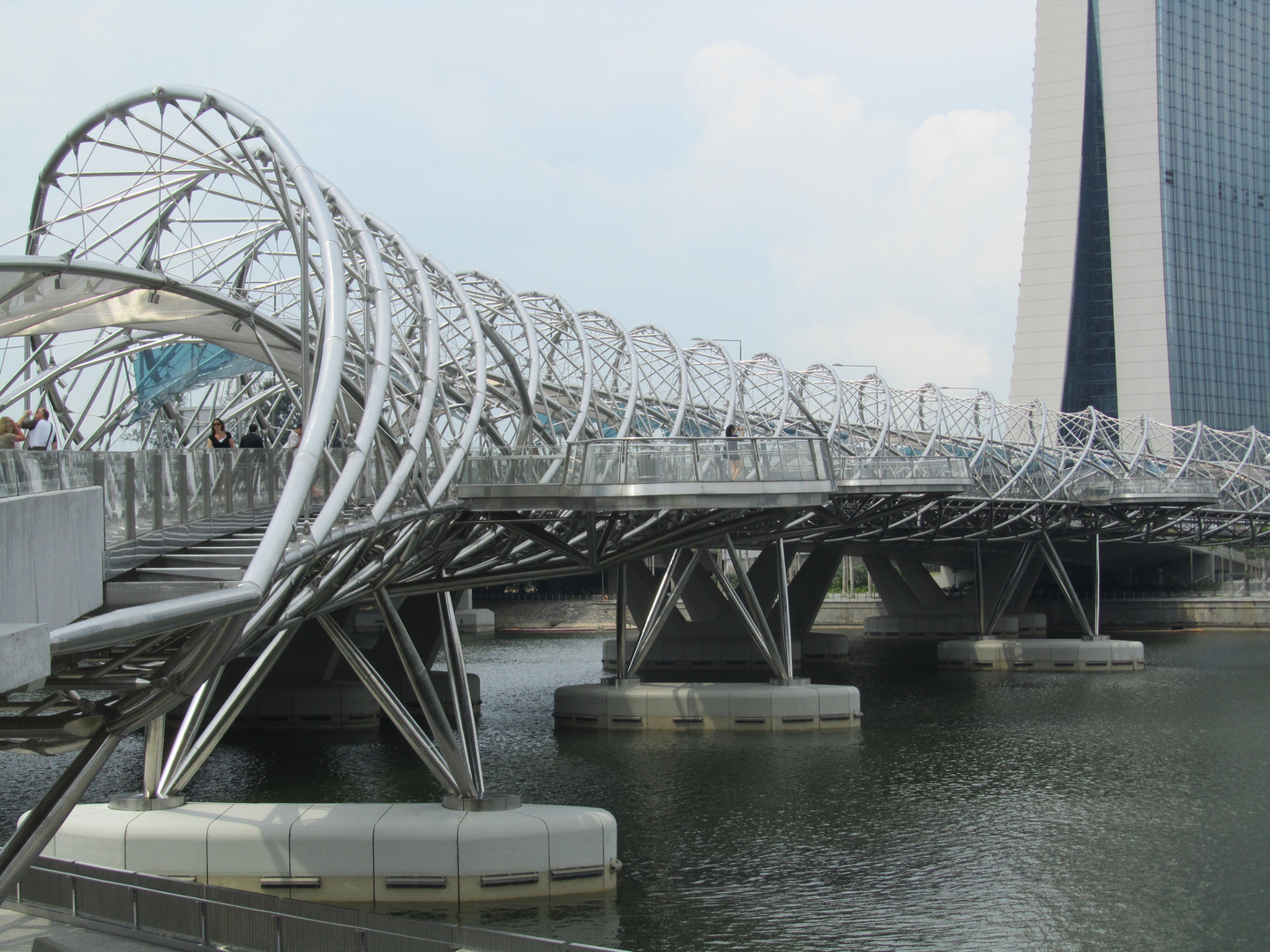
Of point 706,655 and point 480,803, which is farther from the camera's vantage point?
point 706,655

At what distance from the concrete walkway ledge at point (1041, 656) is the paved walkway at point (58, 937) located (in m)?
57.6

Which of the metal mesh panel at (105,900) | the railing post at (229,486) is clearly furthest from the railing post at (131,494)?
the metal mesh panel at (105,900)

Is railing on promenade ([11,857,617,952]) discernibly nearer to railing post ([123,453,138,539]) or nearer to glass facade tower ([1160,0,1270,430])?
railing post ([123,453,138,539])

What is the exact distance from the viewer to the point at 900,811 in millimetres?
33125

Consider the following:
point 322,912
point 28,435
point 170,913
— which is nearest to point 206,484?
point 28,435

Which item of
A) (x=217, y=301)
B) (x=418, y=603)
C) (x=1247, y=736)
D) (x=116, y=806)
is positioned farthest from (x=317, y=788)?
(x=1247, y=736)

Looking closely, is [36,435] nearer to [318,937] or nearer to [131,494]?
[131,494]

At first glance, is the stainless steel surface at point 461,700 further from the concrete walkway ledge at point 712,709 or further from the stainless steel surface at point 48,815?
the concrete walkway ledge at point 712,709

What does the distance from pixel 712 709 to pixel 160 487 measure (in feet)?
112

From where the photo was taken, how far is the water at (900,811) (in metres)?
23.8

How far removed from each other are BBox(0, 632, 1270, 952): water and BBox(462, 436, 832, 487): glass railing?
8005 millimetres

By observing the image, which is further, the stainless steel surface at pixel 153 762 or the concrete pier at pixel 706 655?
the concrete pier at pixel 706 655

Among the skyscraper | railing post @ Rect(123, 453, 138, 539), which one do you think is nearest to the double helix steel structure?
railing post @ Rect(123, 453, 138, 539)

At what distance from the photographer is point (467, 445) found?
95.7ft
